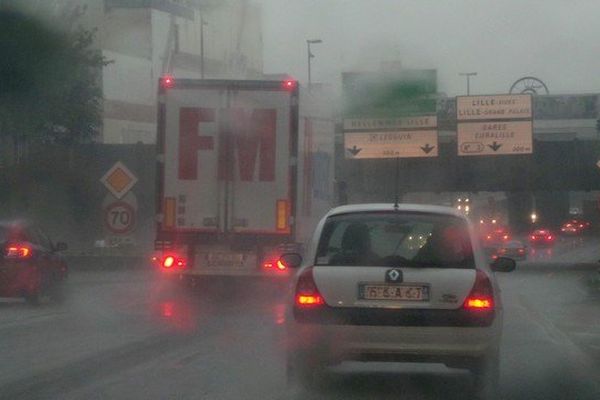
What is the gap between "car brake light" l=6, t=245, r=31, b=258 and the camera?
20736mm

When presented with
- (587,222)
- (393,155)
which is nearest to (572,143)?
(393,155)

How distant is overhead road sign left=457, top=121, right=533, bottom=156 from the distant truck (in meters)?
20.3

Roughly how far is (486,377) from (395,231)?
55.2 inches

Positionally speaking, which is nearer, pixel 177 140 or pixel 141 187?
pixel 177 140

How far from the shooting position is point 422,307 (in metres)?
9.68

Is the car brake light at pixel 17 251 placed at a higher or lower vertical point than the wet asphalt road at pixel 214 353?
higher

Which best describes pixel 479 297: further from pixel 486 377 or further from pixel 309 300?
pixel 309 300

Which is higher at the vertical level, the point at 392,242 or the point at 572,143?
the point at 572,143

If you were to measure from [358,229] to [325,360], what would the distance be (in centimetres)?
113

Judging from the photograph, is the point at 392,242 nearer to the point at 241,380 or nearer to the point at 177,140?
the point at 241,380

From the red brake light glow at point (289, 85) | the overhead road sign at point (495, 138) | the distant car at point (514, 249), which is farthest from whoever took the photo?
the distant car at point (514, 249)

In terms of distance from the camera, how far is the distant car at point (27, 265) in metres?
20.5

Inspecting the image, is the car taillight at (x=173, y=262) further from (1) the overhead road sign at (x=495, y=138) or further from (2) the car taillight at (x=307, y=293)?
(1) the overhead road sign at (x=495, y=138)

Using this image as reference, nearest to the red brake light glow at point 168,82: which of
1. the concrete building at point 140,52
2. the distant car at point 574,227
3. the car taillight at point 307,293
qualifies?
the concrete building at point 140,52
